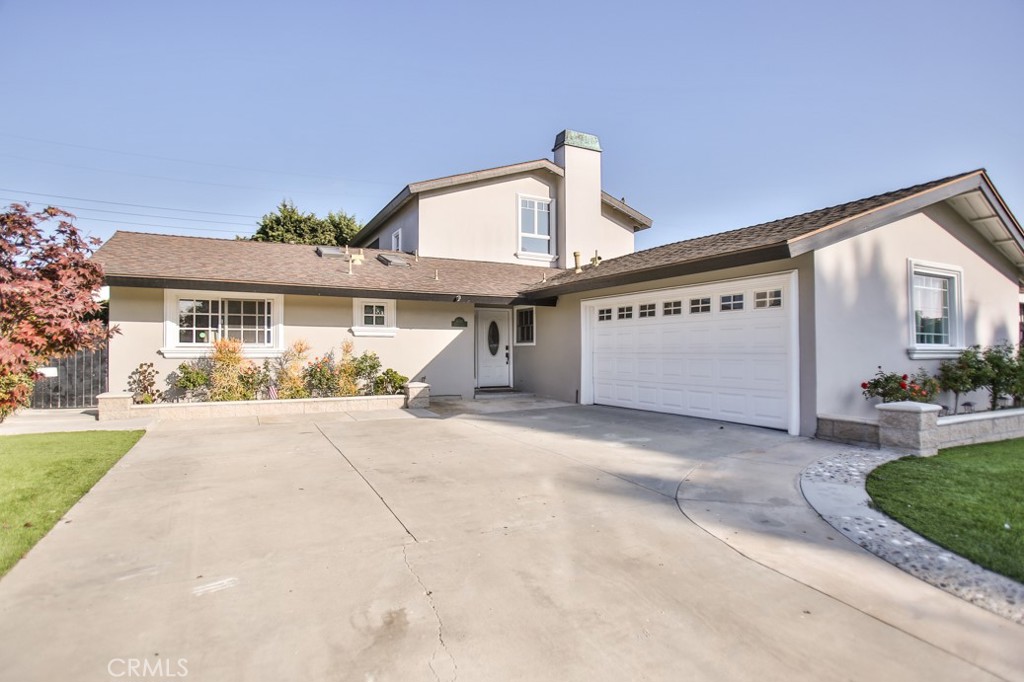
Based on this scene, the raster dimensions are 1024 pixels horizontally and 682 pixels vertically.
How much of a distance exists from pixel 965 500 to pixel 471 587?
494cm

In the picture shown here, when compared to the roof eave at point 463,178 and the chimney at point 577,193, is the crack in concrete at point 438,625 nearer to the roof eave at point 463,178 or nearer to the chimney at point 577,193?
the roof eave at point 463,178

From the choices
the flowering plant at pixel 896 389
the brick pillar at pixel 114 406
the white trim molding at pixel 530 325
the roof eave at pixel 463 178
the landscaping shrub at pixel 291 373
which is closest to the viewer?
the flowering plant at pixel 896 389

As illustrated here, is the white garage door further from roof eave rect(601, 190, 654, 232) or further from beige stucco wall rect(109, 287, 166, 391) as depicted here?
beige stucco wall rect(109, 287, 166, 391)

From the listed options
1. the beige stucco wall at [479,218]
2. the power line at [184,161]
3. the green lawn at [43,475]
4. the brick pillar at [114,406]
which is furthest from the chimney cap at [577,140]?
the green lawn at [43,475]

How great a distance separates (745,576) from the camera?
3.33 m

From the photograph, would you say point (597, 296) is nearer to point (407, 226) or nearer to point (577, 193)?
point (577, 193)

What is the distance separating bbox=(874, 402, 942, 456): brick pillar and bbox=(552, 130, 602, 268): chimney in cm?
1059

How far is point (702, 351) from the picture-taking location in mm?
9805

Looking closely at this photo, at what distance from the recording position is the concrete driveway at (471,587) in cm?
241

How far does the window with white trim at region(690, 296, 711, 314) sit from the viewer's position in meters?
9.78

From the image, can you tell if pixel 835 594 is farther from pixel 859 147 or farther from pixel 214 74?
pixel 214 74

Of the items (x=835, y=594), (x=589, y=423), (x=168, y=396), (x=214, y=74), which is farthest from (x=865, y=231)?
(x=214, y=74)

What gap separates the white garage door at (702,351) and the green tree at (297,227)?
20.9m

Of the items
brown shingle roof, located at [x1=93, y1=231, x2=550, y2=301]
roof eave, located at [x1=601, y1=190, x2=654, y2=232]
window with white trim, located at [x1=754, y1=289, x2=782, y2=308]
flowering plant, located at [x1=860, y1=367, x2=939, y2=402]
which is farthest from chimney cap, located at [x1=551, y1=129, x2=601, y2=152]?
flowering plant, located at [x1=860, y1=367, x2=939, y2=402]
